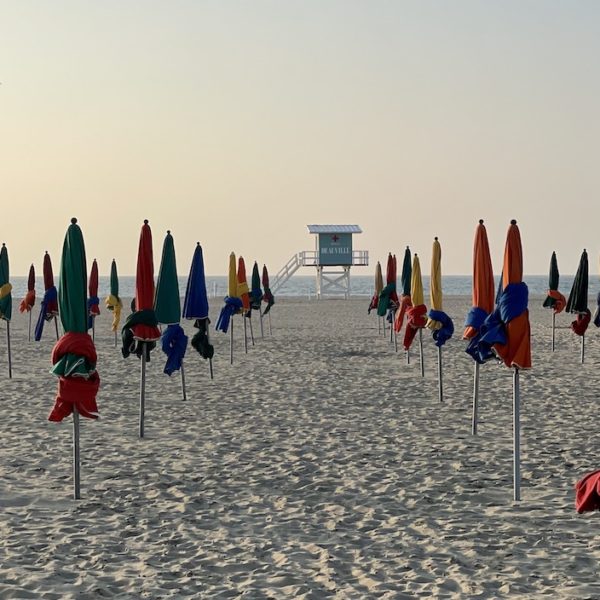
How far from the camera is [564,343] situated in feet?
83.1

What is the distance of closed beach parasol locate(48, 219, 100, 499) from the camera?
7.79 m

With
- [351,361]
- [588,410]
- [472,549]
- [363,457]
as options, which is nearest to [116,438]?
[363,457]

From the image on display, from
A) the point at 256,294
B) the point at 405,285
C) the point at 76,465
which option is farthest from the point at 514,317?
the point at 256,294

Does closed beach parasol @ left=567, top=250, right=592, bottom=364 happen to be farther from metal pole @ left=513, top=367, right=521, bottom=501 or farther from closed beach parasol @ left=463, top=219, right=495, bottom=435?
metal pole @ left=513, top=367, right=521, bottom=501

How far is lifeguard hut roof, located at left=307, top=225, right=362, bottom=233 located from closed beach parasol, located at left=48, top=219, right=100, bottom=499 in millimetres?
56155

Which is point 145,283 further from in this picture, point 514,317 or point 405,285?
point 405,285

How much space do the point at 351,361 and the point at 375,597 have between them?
15451 millimetres

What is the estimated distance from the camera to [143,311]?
11.2 metres

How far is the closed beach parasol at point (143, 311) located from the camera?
11.0 meters

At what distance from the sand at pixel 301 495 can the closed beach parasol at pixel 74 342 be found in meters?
0.97

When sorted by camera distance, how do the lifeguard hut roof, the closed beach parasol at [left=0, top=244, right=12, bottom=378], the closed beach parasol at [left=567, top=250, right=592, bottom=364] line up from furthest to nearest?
the lifeguard hut roof < the closed beach parasol at [left=567, top=250, right=592, bottom=364] < the closed beach parasol at [left=0, top=244, right=12, bottom=378]

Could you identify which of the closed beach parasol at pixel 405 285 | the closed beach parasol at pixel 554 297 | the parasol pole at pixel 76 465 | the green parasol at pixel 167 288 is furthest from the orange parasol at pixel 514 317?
the closed beach parasol at pixel 554 297

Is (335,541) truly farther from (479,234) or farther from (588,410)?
(588,410)

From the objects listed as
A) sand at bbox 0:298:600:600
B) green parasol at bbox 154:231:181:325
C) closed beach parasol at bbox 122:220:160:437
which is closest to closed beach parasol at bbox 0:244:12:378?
sand at bbox 0:298:600:600
